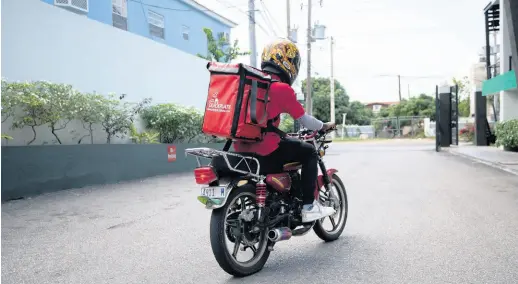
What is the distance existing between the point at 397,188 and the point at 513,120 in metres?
12.4

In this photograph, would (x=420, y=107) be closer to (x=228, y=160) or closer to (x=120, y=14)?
(x=120, y=14)

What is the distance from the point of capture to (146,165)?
40.1ft

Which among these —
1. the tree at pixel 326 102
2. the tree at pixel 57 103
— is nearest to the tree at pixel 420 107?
the tree at pixel 326 102

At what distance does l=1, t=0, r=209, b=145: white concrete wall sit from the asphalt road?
8.39 feet

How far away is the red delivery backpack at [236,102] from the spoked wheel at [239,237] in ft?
1.63

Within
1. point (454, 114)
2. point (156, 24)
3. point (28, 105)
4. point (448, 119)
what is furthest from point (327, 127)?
point (448, 119)

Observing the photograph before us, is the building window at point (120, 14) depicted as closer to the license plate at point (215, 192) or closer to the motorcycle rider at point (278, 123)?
the motorcycle rider at point (278, 123)

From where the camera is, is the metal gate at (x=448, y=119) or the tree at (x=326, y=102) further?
the tree at (x=326, y=102)

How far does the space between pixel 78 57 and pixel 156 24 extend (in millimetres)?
9427

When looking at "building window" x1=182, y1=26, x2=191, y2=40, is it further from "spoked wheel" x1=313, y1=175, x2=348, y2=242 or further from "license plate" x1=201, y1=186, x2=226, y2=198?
"license plate" x1=201, y1=186, x2=226, y2=198

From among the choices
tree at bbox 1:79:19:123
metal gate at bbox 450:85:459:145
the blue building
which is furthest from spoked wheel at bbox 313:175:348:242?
metal gate at bbox 450:85:459:145

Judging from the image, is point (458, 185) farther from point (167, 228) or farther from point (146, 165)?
point (146, 165)

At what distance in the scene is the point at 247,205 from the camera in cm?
416

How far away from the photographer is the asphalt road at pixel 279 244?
4020 mm
